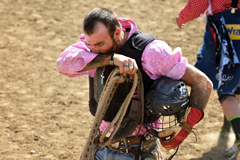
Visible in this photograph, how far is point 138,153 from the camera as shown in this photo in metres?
2.38

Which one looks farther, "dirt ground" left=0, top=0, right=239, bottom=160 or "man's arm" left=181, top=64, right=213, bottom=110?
"dirt ground" left=0, top=0, right=239, bottom=160

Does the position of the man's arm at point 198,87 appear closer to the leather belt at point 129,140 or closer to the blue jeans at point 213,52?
the leather belt at point 129,140

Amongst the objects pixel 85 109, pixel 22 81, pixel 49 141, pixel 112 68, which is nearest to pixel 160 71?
pixel 112 68

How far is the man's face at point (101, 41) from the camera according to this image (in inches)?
85.5

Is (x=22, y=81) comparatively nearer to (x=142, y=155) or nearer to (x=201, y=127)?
(x=201, y=127)

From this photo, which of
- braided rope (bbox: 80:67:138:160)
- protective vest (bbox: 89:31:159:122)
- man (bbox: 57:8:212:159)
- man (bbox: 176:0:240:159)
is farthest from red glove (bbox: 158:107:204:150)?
man (bbox: 176:0:240:159)

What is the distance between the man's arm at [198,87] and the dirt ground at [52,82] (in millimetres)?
1417

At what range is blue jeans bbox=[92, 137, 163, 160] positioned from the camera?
2.37 meters

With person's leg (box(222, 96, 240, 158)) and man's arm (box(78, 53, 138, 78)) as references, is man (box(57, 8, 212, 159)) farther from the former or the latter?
person's leg (box(222, 96, 240, 158))

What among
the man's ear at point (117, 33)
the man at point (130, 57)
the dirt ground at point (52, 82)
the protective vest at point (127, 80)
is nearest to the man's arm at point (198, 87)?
the man at point (130, 57)

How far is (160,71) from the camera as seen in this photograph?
7.27 ft

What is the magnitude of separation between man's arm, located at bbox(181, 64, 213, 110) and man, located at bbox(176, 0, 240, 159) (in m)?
0.98

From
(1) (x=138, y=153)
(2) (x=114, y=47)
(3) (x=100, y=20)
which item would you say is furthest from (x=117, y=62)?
(1) (x=138, y=153)

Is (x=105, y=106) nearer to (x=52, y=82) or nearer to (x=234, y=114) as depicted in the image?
(x=234, y=114)
